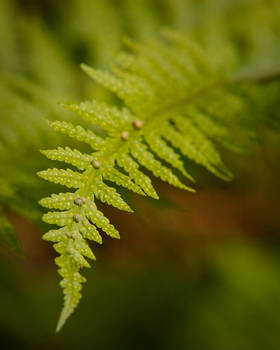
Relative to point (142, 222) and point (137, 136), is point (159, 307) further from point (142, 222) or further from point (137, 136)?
point (137, 136)

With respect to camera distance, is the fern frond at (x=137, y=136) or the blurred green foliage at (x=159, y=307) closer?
the fern frond at (x=137, y=136)

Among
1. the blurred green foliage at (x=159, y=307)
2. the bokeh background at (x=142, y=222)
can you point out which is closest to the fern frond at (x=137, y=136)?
the bokeh background at (x=142, y=222)

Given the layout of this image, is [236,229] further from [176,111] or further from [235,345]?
[176,111]

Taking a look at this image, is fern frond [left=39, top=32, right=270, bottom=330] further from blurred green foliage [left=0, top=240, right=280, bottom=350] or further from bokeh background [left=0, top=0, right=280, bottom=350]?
blurred green foliage [left=0, top=240, right=280, bottom=350]

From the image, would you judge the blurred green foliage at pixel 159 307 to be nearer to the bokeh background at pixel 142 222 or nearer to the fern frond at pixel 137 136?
the bokeh background at pixel 142 222

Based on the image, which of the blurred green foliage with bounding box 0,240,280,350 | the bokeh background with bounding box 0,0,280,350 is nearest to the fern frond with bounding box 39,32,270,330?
the bokeh background with bounding box 0,0,280,350

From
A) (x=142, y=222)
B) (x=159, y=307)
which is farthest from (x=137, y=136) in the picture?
(x=159, y=307)

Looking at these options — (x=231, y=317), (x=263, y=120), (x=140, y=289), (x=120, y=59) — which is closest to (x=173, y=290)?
(x=140, y=289)
